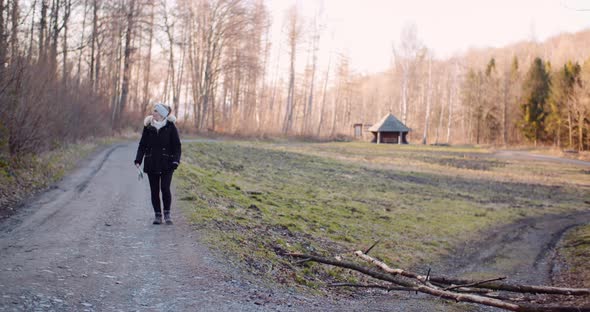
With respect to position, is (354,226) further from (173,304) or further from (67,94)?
(67,94)

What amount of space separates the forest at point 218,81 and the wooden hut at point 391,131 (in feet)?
14.0

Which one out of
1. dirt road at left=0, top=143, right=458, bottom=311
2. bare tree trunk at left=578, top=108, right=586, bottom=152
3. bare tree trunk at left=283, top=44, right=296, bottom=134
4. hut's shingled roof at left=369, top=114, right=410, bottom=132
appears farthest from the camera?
hut's shingled roof at left=369, top=114, right=410, bottom=132

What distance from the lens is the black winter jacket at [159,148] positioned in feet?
A: 27.0

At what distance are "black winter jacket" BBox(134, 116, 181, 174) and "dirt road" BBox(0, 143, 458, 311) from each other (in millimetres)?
1048

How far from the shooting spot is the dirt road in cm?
510

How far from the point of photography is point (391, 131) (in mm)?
58812

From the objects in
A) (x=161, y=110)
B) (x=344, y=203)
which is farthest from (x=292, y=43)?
(x=161, y=110)

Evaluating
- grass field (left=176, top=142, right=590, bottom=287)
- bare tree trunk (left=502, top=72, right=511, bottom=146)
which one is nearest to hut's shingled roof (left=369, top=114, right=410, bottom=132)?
bare tree trunk (left=502, top=72, right=511, bottom=146)

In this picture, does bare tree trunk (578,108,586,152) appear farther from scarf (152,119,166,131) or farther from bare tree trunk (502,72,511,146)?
scarf (152,119,166,131)

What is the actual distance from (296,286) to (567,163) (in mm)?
37317

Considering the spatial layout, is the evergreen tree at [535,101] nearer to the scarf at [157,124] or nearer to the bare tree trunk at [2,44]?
the bare tree trunk at [2,44]

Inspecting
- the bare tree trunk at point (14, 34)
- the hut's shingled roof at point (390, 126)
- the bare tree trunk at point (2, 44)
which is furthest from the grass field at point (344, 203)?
the hut's shingled roof at point (390, 126)

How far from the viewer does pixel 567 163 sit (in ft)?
123

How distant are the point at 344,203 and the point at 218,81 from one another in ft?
117
